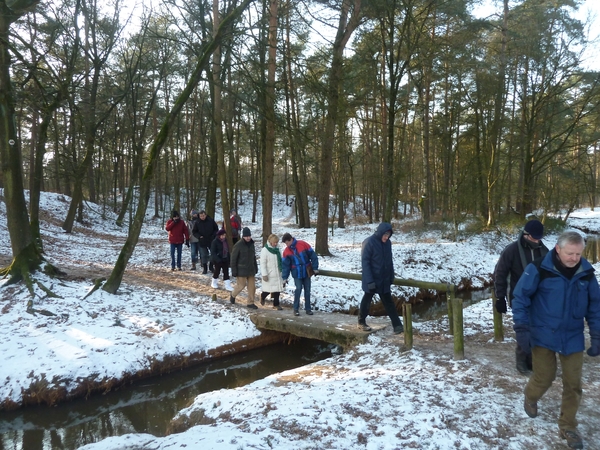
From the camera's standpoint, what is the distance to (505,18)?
66.5 feet

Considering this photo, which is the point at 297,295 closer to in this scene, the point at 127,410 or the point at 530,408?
the point at 127,410

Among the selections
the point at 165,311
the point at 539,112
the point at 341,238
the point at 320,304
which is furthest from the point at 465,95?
the point at 165,311

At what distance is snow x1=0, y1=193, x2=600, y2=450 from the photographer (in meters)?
4.12

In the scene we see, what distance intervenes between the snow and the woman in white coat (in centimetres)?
84

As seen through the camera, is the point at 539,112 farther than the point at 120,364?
Yes

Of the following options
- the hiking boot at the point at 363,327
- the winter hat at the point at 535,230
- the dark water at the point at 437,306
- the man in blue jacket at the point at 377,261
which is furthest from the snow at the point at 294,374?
the winter hat at the point at 535,230

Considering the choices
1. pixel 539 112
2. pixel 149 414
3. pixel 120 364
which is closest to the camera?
pixel 149 414

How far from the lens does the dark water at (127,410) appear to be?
5756 mm

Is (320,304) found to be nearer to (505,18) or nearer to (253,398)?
(253,398)

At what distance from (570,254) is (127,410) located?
6.35 metres

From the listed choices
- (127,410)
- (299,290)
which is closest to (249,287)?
(299,290)

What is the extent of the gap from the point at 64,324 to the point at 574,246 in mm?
8356

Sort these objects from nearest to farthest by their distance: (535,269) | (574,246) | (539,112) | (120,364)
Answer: (574,246), (535,269), (120,364), (539,112)

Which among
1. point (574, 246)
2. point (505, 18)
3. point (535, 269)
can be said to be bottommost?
point (535, 269)
